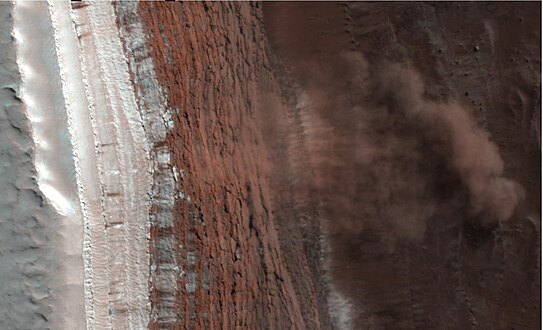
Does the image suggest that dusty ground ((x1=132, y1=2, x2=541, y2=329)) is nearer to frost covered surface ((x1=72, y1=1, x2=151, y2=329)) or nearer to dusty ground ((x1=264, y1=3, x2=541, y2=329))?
dusty ground ((x1=264, y1=3, x2=541, y2=329))

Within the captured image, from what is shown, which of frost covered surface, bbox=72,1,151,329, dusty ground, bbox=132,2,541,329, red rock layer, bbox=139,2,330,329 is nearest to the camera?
frost covered surface, bbox=72,1,151,329

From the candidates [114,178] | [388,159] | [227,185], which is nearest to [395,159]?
[388,159]

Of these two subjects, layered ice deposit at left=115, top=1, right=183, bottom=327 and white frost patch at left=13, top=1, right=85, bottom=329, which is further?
layered ice deposit at left=115, top=1, right=183, bottom=327

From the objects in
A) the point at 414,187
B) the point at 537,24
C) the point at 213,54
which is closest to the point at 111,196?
the point at 213,54

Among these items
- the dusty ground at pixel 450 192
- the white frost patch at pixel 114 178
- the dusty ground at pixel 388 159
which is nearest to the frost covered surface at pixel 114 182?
the white frost patch at pixel 114 178

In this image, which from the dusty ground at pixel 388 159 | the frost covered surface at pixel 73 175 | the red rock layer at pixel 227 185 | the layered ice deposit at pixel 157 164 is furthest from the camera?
the dusty ground at pixel 388 159

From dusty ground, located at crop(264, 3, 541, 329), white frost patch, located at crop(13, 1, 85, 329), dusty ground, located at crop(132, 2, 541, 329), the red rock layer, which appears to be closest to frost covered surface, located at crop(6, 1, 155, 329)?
white frost patch, located at crop(13, 1, 85, 329)

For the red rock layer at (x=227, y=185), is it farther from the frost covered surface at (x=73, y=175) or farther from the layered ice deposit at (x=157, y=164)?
the frost covered surface at (x=73, y=175)

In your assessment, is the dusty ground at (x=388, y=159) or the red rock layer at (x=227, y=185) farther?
the dusty ground at (x=388, y=159)
